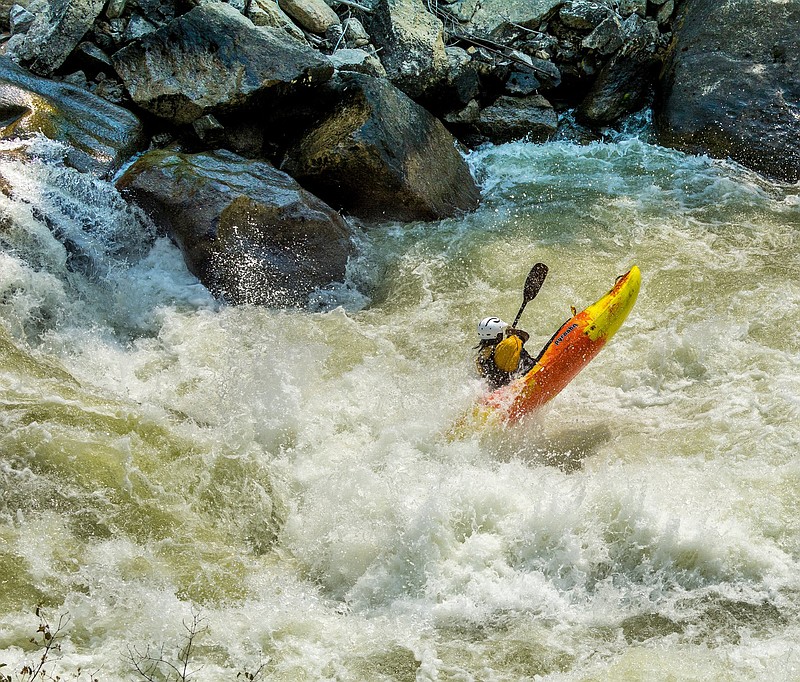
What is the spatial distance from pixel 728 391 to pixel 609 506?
1520 millimetres

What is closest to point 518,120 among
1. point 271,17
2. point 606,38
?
point 606,38

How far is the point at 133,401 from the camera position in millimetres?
4695

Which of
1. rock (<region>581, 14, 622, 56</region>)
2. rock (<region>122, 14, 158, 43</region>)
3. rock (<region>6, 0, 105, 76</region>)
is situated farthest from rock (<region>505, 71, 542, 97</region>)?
rock (<region>6, 0, 105, 76</region>)

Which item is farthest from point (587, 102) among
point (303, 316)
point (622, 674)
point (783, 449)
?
point (622, 674)

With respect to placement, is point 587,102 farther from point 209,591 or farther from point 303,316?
point 209,591

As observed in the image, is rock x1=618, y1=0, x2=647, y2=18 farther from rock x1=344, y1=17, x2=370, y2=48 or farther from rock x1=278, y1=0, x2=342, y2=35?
rock x1=278, y1=0, x2=342, y2=35

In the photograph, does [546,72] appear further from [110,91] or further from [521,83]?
[110,91]

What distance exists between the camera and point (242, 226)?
6.05m

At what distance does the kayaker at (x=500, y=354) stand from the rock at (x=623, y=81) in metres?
4.98

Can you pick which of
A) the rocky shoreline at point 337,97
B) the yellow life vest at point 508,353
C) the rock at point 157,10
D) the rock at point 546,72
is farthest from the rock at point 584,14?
the yellow life vest at point 508,353

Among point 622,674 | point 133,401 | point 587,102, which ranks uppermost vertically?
point 587,102

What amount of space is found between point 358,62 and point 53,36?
2.78 meters

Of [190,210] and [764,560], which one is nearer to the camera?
[764,560]

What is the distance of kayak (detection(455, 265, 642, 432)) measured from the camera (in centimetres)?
466
